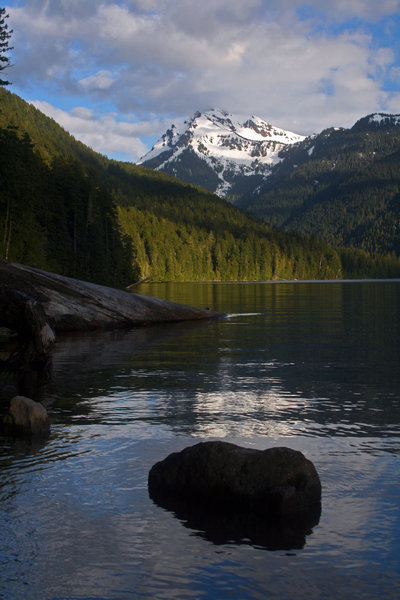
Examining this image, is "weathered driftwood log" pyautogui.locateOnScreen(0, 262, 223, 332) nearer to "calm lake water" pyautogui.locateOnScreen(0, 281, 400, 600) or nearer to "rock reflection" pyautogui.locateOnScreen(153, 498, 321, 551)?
"calm lake water" pyautogui.locateOnScreen(0, 281, 400, 600)

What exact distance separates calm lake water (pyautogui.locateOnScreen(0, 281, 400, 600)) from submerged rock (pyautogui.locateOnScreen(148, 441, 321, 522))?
0.95ft

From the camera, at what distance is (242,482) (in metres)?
7.28

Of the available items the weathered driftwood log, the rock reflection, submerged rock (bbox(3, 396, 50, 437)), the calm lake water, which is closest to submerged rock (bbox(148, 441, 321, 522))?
the rock reflection

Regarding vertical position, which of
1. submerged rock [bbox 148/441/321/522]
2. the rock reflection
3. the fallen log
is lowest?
the rock reflection

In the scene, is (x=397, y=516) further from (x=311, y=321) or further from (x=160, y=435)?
(x=311, y=321)

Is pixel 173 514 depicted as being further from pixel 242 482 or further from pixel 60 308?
pixel 60 308

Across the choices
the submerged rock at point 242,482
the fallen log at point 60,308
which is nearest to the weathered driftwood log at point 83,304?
the fallen log at point 60,308

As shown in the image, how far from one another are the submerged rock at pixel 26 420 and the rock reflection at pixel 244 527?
12.7 ft

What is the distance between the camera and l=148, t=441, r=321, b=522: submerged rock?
7.09 m

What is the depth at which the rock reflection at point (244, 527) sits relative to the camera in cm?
636

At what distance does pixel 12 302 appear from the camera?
1794 cm

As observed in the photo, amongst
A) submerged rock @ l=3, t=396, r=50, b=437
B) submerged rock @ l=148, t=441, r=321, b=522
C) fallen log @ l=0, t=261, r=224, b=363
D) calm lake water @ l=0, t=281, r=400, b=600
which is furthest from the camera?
fallen log @ l=0, t=261, r=224, b=363

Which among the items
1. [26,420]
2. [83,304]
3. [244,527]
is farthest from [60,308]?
[244,527]

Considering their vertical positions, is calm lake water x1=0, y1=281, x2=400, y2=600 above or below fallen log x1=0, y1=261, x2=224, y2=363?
below
